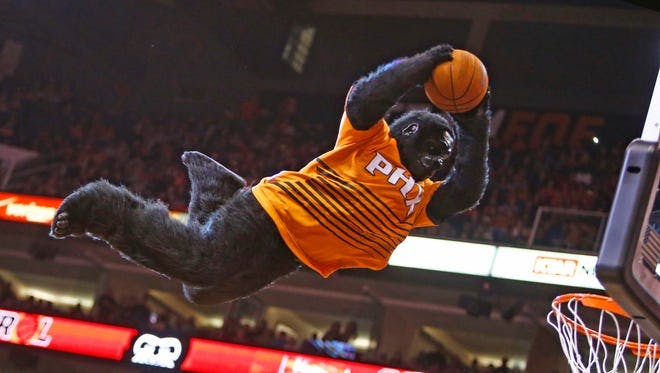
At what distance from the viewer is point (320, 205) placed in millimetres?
4465

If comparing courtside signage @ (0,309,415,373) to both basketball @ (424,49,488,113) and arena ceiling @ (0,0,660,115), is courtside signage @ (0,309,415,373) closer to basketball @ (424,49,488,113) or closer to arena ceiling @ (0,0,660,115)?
arena ceiling @ (0,0,660,115)

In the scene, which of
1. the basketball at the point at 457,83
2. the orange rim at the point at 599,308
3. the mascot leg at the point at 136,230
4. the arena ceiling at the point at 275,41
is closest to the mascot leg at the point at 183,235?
the mascot leg at the point at 136,230

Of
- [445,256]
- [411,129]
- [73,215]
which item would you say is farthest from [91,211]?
[445,256]

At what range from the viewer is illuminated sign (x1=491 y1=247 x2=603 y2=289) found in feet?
36.6

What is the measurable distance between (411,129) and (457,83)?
55 cm

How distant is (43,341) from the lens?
41.6ft

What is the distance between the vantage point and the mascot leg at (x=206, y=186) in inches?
179

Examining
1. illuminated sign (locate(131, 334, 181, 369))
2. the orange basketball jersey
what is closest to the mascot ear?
the orange basketball jersey

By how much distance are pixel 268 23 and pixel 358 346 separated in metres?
6.17

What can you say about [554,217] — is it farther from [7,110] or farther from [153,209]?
[7,110]

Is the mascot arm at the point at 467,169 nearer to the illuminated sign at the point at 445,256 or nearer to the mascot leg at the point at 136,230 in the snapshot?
the mascot leg at the point at 136,230

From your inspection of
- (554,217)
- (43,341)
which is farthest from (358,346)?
(43,341)

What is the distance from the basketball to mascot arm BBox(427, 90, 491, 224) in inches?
4.3

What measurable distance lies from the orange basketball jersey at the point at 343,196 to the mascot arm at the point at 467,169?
0.46 feet
